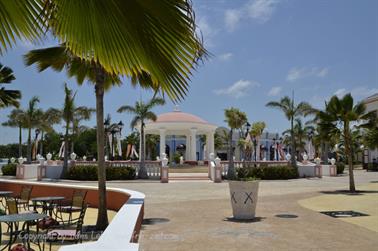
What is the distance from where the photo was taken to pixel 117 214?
7.43 metres

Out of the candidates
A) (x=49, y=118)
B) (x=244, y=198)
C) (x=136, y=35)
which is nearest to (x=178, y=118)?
(x=49, y=118)

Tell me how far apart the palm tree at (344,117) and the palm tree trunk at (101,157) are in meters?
14.3

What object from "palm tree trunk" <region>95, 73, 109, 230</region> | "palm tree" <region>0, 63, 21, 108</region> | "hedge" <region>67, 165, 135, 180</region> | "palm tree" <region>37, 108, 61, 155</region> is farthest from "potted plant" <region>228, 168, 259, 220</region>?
"palm tree" <region>37, 108, 61, 155</region>

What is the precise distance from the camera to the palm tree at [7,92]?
21.8m

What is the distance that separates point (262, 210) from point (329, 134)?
9580 mm

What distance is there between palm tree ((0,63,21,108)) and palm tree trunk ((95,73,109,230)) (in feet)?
39.1

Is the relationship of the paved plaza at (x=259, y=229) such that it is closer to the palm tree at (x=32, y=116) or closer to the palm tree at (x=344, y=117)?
the palm tree at (x=344, y=117)

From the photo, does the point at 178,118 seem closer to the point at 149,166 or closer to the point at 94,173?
the point at 149,166

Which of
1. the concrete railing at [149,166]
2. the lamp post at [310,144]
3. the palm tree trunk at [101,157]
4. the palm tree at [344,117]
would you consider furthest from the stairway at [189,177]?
the lamp post at [310,144]

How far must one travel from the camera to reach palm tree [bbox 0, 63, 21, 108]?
21.8 metres

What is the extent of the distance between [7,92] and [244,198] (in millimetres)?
16528

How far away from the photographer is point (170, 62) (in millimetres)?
2516

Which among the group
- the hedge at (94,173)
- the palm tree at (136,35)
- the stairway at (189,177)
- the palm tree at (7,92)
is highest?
the palm tree at (7,92)

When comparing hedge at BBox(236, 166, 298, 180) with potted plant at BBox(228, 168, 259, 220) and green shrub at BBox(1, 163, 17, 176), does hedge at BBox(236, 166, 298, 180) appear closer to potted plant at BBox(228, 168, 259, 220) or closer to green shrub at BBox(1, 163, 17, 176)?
green shrub at BBox(1, 163, 17, 176)
